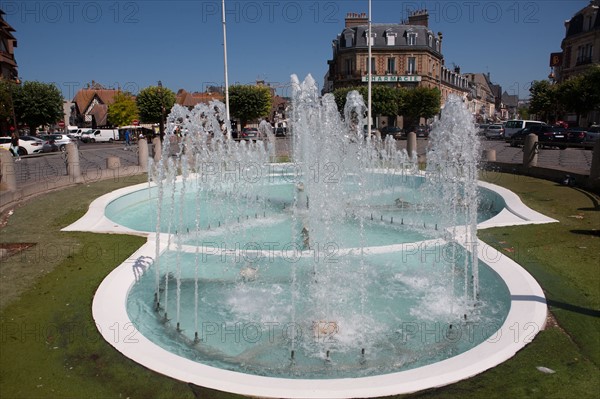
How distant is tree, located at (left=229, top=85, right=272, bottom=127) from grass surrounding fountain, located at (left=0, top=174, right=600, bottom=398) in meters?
47.3

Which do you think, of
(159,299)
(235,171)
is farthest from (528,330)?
(235,171)

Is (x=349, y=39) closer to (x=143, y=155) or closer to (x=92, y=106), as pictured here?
(x=143, y=155)

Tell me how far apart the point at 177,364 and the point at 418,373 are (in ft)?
7.96

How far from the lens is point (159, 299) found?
688cm

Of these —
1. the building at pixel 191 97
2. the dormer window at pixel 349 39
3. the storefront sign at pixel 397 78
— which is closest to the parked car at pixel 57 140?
the dormer window at pixel 349 39

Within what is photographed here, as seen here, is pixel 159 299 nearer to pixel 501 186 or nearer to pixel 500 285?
pixel 500 285

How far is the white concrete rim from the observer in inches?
167

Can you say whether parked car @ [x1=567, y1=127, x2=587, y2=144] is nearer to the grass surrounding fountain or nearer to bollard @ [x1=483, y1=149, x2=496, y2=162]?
bollard @ [x1=483, y1=149, x2=496, y2=162]

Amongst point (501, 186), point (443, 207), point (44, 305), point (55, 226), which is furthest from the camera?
point (501, 186)

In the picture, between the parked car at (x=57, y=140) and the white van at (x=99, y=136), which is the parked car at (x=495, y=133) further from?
the white van at (x=99, y=136)

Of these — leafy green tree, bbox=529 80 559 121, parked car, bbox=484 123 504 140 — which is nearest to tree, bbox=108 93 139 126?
parked car, bbox=484 123 504 140

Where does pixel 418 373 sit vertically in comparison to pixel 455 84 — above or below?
below

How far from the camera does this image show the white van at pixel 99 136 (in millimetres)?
55469

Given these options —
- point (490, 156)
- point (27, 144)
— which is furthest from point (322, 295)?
point (27, 144)
